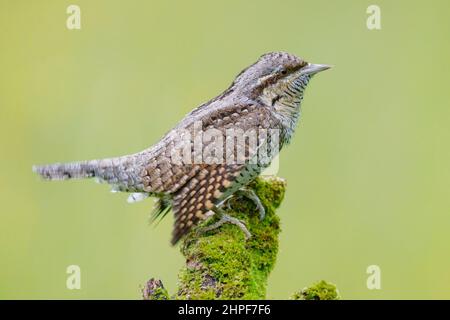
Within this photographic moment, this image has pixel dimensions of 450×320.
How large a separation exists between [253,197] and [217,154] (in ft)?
1.23

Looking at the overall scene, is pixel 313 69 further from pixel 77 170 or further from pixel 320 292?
pixel 320 292

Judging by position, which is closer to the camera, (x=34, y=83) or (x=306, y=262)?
(x=306, y=262)

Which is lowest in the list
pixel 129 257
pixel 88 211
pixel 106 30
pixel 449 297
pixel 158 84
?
pixel 449 297

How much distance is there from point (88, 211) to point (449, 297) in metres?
3.84

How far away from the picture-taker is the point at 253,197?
16.3ft

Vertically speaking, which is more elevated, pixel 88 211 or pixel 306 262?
pixel 88 211

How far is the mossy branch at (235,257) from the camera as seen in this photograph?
12.7 ft

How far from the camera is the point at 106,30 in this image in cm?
986

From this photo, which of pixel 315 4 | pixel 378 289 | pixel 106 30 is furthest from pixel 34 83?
pixel 378 289

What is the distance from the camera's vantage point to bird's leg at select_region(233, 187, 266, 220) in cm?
487

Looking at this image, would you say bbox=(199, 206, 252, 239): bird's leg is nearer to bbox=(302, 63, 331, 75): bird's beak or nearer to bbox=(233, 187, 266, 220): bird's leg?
bbox=(233, 187, 266, 220): bird's leg

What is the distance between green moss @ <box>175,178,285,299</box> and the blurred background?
2.46m

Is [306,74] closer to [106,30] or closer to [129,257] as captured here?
[129,257]

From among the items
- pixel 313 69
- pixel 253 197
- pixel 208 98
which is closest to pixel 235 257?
pixel 253 197
